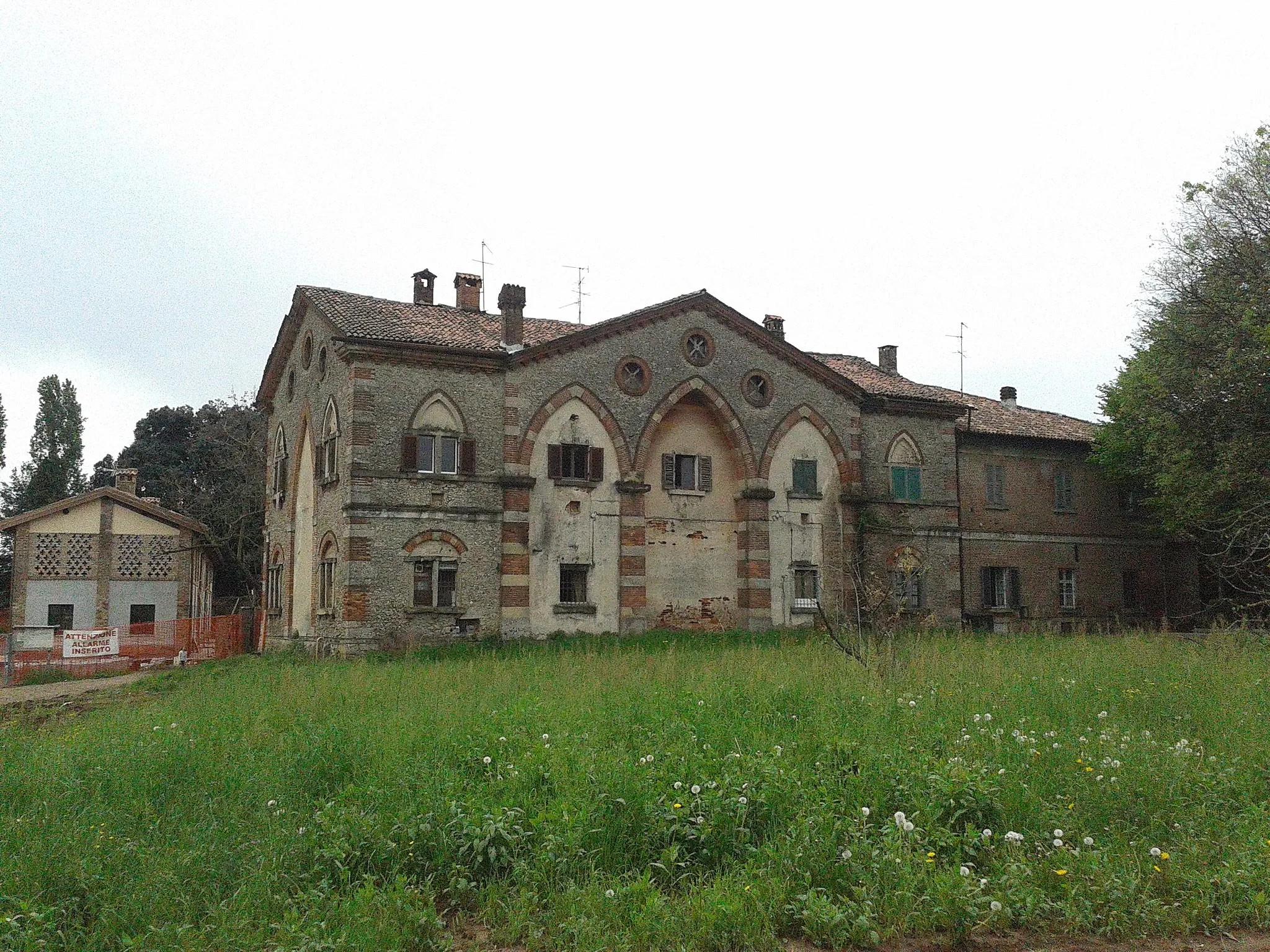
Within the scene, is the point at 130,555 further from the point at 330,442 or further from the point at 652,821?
the point at 652,821

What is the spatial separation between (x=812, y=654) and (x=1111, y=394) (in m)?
20.6

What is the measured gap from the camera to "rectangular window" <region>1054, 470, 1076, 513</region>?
3372 cm

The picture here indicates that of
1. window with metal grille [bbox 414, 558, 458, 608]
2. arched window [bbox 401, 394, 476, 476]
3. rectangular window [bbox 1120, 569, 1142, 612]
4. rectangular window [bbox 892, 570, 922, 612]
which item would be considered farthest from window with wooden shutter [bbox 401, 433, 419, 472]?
rectangular window [bbox 1120, 569, 1142, 612]

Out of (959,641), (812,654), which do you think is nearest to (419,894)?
(812,654)

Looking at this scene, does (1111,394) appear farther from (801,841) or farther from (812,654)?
(801,841)

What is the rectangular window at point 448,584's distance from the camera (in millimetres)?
24203

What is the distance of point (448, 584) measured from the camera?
24359 mm

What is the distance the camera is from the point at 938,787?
7852mm

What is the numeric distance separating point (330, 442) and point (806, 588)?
13523mm

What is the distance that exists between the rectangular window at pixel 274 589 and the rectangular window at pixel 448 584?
7036 mm

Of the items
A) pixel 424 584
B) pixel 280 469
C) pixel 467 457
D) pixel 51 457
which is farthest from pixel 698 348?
pixel 51 457

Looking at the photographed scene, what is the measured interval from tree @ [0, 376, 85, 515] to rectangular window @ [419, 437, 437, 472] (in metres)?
34.0

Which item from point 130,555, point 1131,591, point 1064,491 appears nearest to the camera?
point 1064,491

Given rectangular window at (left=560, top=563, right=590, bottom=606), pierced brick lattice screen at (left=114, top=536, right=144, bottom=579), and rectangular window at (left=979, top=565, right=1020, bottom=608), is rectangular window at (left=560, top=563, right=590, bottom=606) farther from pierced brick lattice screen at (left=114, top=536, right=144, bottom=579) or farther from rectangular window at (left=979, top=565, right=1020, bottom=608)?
pierced brick lattice screen at (left=114, top=536, right=144, bottom=579)
